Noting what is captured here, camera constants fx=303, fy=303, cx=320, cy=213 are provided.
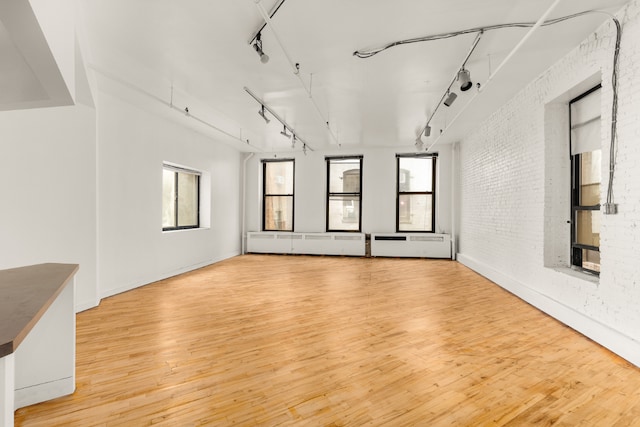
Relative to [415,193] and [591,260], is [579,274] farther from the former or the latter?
[415,193]

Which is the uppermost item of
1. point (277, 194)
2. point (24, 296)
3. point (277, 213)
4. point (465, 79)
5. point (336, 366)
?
point (465, 79)

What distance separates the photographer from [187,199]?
268 inches

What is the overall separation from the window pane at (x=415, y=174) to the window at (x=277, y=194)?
3.25m

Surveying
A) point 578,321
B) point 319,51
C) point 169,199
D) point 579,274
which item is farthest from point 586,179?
point 169,199

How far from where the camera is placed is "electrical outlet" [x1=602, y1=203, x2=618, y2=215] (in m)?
2.78

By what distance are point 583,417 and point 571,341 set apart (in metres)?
1.40

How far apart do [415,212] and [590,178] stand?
5.00 m

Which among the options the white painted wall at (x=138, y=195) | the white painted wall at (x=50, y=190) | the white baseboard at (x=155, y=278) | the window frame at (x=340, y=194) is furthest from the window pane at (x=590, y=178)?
the white baseboard at (x=155, y=278)

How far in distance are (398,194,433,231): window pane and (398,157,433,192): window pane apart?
0.23m

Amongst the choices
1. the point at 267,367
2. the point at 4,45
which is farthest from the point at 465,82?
the point at 4,45

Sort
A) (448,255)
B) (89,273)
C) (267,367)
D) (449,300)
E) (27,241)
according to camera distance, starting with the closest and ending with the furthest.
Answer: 1. (267,367)
2. (27,241)
3. (89,273)
4. (449,300)
5. (448,255)

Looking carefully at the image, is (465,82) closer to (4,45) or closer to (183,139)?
(4,45)

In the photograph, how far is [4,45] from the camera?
4.90 ft

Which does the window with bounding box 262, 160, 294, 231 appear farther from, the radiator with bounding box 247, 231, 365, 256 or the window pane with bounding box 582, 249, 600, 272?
the window pane with bounding box 582, 249, 600, 272
